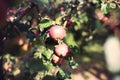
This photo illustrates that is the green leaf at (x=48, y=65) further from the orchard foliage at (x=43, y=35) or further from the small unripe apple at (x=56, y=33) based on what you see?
the small unripe apple at (x=56, y=33)

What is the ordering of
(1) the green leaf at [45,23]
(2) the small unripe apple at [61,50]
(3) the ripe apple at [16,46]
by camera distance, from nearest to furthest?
(2) the small unripe apple at [61,50]
(1) the green leaf at [45,23]
(3) the ripe apple at [16,46]

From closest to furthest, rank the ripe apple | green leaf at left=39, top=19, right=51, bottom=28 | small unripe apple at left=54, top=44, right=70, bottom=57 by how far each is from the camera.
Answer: small unripe apple at left=54, top=44, right=70, bottom=57 → green leaf at left=39, top=19, right=51, bottom=28 → the ripe apple

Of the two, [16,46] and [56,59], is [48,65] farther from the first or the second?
[16,46]

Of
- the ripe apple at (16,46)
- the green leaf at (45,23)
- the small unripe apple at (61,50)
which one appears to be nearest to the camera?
the small unripe apple at (61,50)

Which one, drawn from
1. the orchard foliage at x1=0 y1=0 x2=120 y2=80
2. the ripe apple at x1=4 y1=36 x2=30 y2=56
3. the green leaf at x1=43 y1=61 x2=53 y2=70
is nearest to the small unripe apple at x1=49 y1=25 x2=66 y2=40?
the orchard foliage at x1=0 y1=0 x2=120 y2=80

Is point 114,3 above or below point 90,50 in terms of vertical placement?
below

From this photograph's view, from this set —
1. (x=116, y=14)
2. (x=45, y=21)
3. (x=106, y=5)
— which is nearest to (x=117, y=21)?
(x=116, y=14)

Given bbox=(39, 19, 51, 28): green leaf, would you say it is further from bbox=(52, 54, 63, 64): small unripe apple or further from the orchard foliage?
bbox=(52, 54, 63, 64): small unripe apple

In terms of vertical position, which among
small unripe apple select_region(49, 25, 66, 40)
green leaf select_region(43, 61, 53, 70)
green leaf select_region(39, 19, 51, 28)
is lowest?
green leaf select_region(43, 61, 53, 70)

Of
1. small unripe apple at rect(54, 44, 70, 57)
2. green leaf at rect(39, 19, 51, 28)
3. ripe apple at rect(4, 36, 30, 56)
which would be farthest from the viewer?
ripe apple at rect(4, 36, 30, 56)

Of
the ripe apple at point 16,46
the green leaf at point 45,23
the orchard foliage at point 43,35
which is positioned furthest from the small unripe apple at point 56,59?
the ripe apple at point 16,46

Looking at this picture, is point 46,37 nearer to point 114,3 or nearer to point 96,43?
point 114,3
